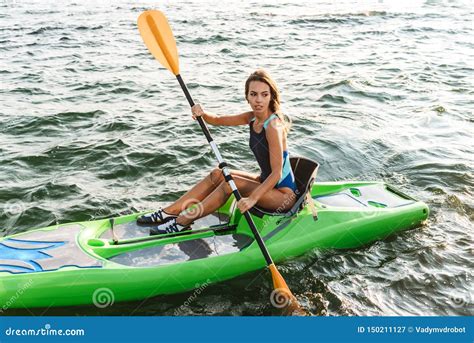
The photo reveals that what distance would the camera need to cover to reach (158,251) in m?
4.34

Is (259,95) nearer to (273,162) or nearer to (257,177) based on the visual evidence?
(273,162)

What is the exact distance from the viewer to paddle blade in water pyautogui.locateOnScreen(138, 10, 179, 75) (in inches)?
195

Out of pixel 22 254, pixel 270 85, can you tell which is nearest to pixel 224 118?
pixel 270 85

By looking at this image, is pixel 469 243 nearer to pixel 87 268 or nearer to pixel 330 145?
pixel 330 145

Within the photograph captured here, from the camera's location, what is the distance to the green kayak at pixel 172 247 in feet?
12.9

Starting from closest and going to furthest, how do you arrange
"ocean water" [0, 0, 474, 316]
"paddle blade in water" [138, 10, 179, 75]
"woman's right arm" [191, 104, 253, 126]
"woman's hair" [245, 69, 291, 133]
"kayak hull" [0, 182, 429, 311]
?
"kayak hull" [0, 182, 429, 311]
"woman's hair" [245, 69, 291, 133]
"ocean water" [0, 0, 474, 316]
"woman's right arm" [191, 104, 253, 126]
"paddle blade in water" [138, 10, 179, 75]

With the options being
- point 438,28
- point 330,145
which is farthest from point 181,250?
point 438,28

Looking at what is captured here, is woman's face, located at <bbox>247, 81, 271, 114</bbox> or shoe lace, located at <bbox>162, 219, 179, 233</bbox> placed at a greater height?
woman's face, located at <bbox>247, 81, 271, 114</bbox>

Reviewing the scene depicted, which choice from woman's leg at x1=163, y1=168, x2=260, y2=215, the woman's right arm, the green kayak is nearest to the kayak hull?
the green kayak

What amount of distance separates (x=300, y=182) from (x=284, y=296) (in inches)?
45.0

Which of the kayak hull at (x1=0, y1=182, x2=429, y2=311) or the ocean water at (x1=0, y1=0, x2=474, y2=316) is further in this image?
the ocean water at (x1=0, y1=0, x2=474, y2=316)

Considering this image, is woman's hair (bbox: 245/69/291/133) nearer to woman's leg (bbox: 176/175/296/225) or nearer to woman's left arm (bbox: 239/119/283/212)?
woman's left arm (bbox: 239/119/283/212)

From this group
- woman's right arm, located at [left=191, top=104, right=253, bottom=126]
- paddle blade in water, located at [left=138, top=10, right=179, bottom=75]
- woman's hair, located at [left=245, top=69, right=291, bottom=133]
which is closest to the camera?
woman's hair, located at [left=245, top=69, right=291, bottom=133]

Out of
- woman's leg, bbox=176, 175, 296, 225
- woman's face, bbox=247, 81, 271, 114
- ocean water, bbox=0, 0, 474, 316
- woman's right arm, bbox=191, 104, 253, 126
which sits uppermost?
woman's face, bbox=247, 81, 271, 114
